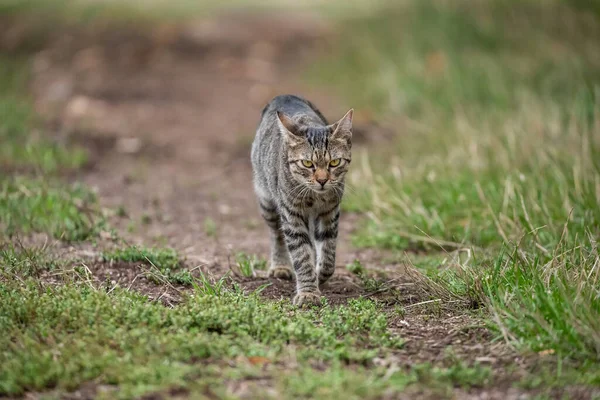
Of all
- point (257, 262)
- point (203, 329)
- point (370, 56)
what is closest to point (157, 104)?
point (370, 56)

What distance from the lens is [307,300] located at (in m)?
4.93

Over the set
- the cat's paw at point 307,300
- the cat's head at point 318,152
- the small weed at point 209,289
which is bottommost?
the cat's paw at point 307,300

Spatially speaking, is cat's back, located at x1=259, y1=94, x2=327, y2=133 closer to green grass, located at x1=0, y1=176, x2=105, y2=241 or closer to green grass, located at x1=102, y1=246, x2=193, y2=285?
green grass, located at x1=102, y1=246, x2=193, y2=285

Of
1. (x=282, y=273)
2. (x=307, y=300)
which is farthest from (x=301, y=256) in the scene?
(x=282, y=273)

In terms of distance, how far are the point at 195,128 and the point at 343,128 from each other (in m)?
5.80

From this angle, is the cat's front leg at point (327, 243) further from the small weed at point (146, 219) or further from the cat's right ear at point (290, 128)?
the small weed at point (146, 219)

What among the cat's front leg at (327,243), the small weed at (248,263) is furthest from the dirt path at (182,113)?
the cat's front leg at (327,243)

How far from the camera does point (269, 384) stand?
12.2 ft

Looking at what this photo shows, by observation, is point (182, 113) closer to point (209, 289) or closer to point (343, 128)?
point (343, 128)

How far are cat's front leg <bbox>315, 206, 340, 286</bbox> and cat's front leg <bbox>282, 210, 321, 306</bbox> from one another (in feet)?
0.25

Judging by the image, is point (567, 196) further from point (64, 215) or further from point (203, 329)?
point (64, 215)

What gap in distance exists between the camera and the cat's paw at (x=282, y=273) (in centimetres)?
580

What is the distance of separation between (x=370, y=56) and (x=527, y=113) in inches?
196

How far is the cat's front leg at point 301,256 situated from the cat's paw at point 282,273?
349 mm
